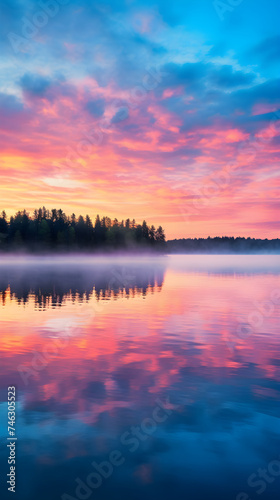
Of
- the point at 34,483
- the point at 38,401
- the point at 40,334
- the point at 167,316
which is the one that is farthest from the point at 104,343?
the point at 34,483

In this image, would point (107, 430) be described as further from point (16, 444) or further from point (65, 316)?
point (65, 316)

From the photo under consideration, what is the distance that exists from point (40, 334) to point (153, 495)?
15248 millimetres

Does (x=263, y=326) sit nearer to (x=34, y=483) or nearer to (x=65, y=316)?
(x=65, y=316)

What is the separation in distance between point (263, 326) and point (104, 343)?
10.6 m

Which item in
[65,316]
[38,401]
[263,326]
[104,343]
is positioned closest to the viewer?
[38,401]

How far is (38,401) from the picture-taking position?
11.9m

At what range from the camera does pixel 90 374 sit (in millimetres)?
14523

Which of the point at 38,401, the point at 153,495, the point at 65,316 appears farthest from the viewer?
the point at 65,316

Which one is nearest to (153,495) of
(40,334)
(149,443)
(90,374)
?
(149,443)

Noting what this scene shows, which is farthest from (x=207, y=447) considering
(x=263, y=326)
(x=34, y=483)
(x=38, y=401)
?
(x=263, y=326)

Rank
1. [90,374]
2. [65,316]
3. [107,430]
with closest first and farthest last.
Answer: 1. [107,430]
2. [90,374]
3. [65,316]

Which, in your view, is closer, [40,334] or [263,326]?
[40,334]

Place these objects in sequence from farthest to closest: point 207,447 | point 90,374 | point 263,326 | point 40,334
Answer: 1. point 263,326
2. point 40,334
3. point 90,374
4. point 207,447

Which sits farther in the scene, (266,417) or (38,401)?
(38,401)
